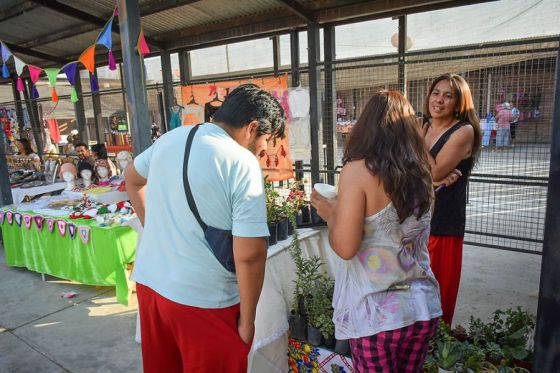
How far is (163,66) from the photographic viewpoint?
5793 millimetres

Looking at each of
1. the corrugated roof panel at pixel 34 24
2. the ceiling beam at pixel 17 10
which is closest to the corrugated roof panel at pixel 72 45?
the corrugated roof panel at pixel 34 24

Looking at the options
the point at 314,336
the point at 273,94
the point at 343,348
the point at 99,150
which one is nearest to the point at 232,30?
the point at 273,94

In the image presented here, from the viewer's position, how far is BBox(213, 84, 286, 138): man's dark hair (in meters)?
1.24

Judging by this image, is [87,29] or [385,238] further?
[87,29]

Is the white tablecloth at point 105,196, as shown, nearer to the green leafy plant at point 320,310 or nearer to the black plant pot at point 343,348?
the green leafy plant at point 320,310

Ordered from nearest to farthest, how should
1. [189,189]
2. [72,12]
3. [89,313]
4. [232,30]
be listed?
[189,189] < [89,313] < [72,12] < [232,30]

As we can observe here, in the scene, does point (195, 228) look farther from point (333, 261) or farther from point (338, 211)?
point (333, 261)

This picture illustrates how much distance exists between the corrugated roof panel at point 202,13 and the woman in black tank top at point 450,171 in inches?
114

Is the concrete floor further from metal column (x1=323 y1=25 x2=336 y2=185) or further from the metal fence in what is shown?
metal column (x1=323 y1=25 x2=336 y2=185)

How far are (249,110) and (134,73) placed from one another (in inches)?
78.3

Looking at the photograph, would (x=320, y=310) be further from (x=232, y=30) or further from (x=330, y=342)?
(x=232, y=30)

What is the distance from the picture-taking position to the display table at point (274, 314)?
2010mm

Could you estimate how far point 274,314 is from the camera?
209cm

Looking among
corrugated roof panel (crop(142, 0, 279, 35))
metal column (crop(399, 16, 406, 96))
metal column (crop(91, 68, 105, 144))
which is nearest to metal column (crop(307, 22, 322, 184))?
corrugated roof panel (crop(142, 0, 279, 35))
